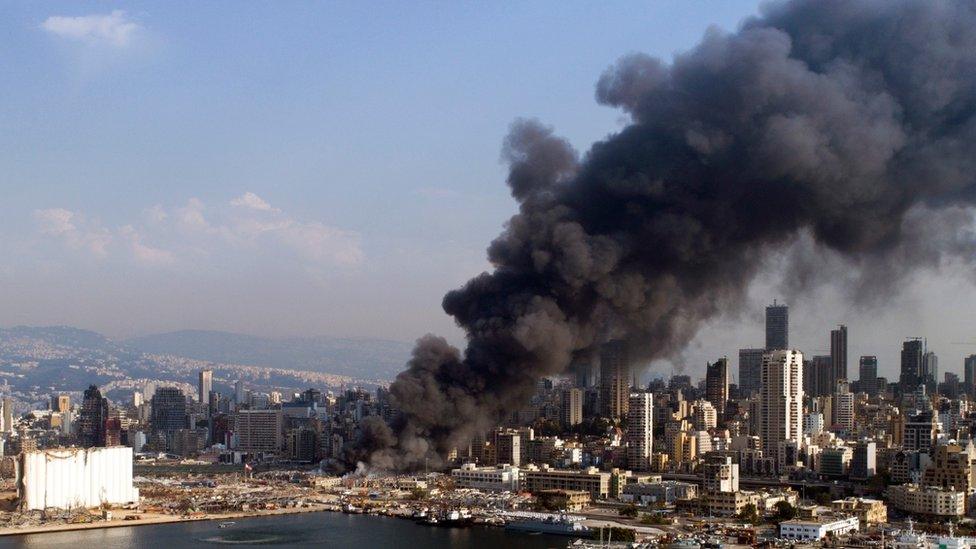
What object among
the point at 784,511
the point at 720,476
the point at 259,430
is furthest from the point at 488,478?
the point at 259,430

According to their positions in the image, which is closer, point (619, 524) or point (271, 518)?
point (619, 524)

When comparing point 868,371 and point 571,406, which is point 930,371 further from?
point 571,406

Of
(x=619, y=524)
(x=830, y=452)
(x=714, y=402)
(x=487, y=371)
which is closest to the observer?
(x=619, y=524)

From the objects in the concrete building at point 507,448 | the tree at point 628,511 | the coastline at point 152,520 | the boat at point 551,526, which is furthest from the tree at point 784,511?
the concrete building at point 507,448

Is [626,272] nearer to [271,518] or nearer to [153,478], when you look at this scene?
[271,518]

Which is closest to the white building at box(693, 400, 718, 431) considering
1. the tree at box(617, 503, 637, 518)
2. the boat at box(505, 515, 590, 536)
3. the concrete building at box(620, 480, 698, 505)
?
the concrete building at box(620, 480, 698, 505)

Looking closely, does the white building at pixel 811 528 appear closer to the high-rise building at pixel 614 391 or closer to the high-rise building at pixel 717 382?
the high-rise building at pixel 614 391

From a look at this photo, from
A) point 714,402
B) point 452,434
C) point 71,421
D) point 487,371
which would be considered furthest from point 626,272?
point 71,421
